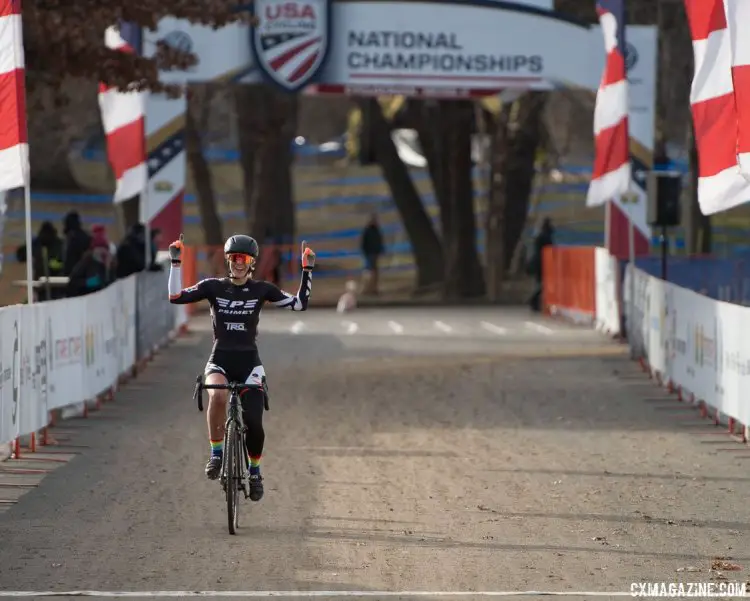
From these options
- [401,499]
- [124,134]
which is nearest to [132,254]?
[124,134]

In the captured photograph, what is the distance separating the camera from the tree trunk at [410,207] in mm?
50719

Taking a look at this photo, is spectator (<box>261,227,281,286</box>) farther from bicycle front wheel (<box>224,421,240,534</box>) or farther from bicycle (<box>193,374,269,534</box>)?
bicycle front wheel (<box>224,421,240,534</box>)

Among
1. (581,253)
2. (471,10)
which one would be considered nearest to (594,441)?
(471,10)

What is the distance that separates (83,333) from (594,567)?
9819 millimetres

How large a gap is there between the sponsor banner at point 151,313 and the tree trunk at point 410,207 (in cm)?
1914

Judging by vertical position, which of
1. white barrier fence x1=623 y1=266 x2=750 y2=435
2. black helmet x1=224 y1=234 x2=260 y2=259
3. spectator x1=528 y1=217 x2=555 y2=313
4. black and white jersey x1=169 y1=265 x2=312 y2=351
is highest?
black helmet x1=224 y1=234 x2=260 y2=259

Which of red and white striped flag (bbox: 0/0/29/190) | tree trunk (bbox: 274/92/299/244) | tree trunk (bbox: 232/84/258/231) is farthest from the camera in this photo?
tree trunk (bbox: 232/84/258/231)

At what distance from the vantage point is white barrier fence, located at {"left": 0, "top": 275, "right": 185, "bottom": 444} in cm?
1552

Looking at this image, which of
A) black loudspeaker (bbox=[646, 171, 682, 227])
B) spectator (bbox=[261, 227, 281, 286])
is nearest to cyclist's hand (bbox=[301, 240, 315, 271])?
black loudspeaker (bbox=[646, 171, 682, 227])

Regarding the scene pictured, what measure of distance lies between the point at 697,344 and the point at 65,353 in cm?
658

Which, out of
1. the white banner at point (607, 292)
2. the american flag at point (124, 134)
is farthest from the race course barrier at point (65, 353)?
the white banner at point (607, 292)

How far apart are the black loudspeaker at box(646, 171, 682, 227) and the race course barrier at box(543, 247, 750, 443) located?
3.00ft

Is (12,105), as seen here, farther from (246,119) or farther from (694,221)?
(694,221)

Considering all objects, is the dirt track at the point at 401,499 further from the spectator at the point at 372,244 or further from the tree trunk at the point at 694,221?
the spectator at the point at 372,244
